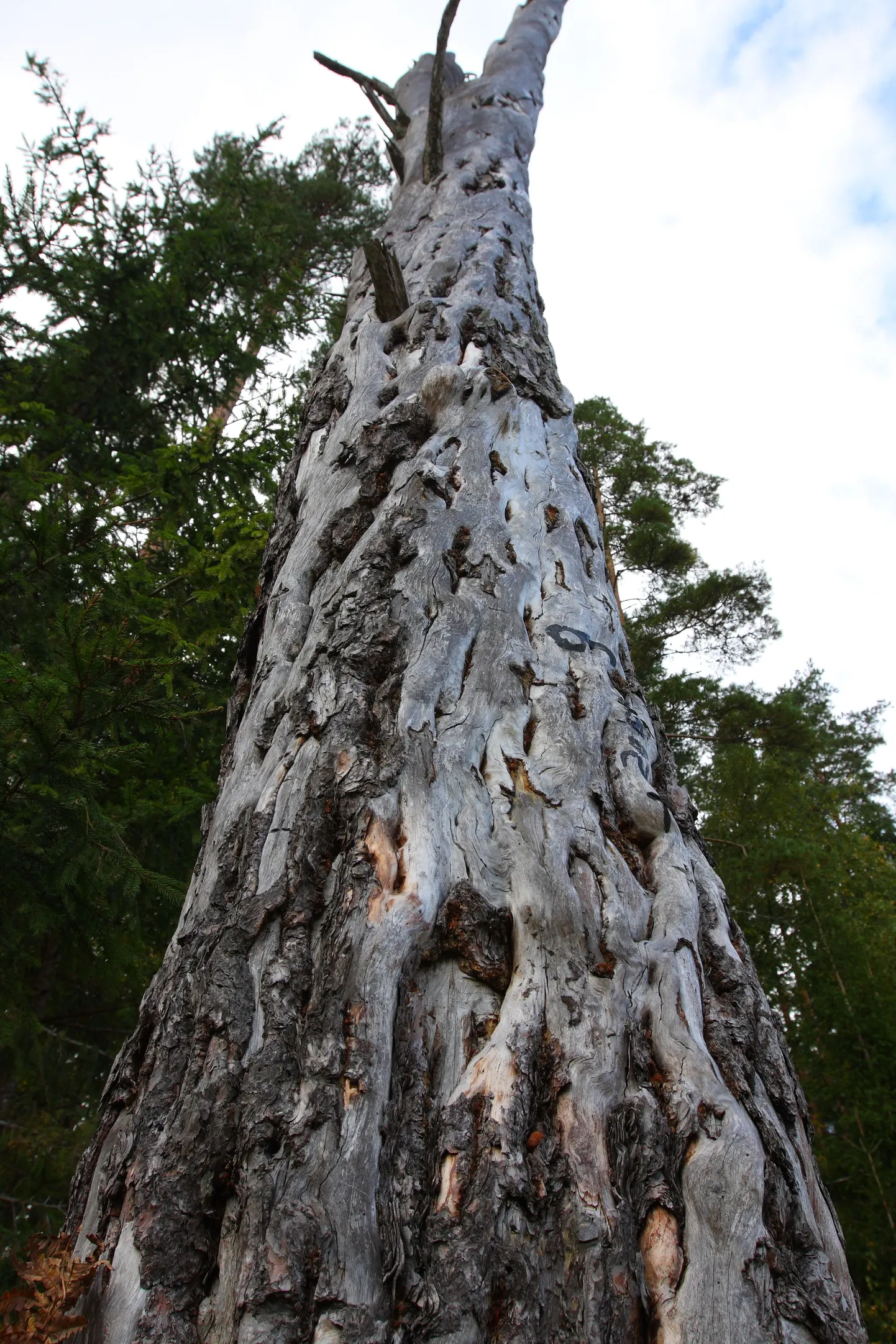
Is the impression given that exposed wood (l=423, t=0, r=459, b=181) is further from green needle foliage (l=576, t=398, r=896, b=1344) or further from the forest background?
green needle foliage (l=576, t=398, r=896, b=1344)

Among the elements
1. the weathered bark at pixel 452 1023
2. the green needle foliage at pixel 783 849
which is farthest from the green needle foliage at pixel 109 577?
the green needle foliage at pixel 783 849

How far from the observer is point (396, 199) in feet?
15.0

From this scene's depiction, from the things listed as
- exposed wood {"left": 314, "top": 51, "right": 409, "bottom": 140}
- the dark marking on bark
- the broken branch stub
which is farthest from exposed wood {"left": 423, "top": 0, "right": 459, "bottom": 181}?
the dark marking on bark

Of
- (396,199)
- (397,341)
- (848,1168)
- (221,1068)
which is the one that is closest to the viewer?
(221,1068)

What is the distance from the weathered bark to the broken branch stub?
1216 millimetres

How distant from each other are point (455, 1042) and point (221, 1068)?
37 centimetres

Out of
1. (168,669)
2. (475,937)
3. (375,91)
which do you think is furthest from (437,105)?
(475,937)

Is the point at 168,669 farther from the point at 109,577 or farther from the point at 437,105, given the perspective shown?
the point at 437,105

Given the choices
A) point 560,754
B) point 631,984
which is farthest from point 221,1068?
point 560,754

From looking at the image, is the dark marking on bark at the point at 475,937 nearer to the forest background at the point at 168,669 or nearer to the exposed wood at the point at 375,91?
the forest background at the point at 168,669

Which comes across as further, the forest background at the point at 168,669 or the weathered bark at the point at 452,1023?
the forest background at the point at 168,669

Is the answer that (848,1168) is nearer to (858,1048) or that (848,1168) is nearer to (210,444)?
(858,1048)

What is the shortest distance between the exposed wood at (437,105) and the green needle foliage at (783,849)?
3814 millimetres

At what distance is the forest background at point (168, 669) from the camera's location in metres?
3.39
